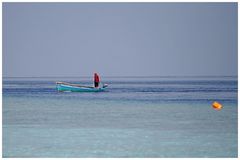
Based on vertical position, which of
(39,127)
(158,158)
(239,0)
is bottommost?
(158,158)

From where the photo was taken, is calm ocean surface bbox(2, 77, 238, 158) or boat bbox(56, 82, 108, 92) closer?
calm ocean surface bbox(2, 77, 238, 158)

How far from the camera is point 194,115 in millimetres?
25359

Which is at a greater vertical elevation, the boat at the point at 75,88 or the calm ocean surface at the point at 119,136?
the boat at the point at 75,88

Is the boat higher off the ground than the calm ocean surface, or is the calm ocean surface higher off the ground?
the boat

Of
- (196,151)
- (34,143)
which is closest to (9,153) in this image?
(34,143)

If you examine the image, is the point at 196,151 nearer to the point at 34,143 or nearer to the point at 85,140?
the point at 85,140

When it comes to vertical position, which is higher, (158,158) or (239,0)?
(239,0)

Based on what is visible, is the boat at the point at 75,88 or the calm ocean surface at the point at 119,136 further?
the boat at the point at 75,88

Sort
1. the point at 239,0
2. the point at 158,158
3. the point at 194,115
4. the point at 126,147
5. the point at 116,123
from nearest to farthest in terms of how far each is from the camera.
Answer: the point at 239,0
the point at 158,158
the point at 126,147
the point at 116,123
the point at 194,115

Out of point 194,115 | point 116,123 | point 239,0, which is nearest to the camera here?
point 239,0

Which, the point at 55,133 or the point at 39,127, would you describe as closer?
the point at 55,133

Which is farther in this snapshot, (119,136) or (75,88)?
(75,88)

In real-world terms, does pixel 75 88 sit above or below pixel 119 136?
above

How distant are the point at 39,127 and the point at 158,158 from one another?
7.36 m
